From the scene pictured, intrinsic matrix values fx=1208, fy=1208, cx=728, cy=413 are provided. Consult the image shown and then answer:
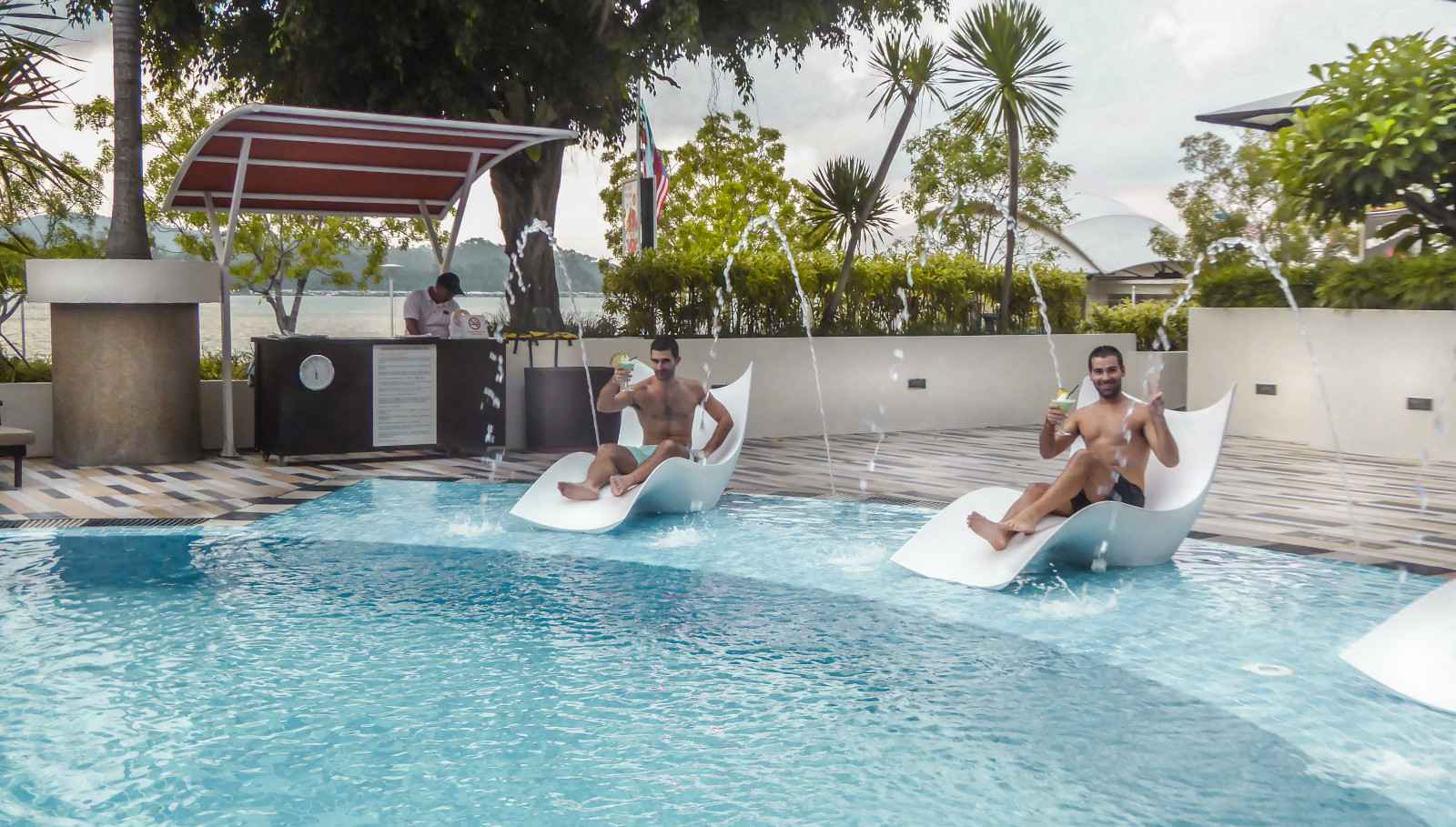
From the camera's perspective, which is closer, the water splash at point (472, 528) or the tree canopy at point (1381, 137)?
the water splash at point (472, 528)

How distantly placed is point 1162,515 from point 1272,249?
1194 centimetres

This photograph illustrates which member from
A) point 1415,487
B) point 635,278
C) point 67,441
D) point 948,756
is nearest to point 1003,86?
point 635,278

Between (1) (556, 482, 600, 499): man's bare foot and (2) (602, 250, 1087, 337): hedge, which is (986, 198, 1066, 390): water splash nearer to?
(2) (602, 250, 1087, 337): hedge

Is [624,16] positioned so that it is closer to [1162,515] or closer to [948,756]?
[1162,515]

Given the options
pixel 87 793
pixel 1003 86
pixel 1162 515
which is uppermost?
pixel 1003 86

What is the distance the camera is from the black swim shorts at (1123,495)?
637 cm

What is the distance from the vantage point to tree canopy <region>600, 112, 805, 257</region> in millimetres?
36281

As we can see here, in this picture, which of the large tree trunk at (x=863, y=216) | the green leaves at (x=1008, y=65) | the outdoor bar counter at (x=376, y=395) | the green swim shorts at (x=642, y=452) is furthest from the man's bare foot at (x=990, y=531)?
the green leaves at (x=1008, y=65)

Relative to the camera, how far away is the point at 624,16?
1489cm

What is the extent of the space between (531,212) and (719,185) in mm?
21751

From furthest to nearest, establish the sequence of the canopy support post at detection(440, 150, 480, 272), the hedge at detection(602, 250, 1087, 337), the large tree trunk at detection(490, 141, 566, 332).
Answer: the large tree trunk at detection(490, 141, 566, 332) → the hedge at detection(602, 250, 1087, 337) → the canopy support post at detection(440, 150, 480, 272)

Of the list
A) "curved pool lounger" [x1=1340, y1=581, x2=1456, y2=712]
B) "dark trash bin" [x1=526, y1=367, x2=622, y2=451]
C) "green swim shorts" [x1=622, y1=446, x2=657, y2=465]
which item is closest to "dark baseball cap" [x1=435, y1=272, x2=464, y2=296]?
"dark trash bin" [x1=526, y1=367, x2=622, y2=451]

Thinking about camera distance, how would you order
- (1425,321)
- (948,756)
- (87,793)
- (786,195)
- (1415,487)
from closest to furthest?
(87,793), (948,756), (1415,487), (1425,321), (786,195)

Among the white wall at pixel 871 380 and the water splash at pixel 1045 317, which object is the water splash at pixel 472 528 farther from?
the water splash at pixel 1045 317
